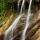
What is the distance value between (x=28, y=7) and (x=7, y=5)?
0.34 m

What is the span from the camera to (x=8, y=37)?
251 cm

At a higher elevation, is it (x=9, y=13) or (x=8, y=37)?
(x=9, y=13)

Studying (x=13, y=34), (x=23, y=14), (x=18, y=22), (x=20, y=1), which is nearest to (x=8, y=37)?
(x=13, y=34)

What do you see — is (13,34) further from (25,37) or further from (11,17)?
(11,17)

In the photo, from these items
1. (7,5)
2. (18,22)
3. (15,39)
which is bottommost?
(15,39)

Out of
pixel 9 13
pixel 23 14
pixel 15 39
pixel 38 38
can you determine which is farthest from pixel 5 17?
pixel 38 38

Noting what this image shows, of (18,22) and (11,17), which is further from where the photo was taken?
(11,17)

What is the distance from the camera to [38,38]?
232cm

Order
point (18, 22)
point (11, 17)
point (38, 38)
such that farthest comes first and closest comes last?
point (11, 17) → point (18, 22) → point (38, 38)

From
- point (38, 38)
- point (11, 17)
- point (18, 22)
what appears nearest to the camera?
point (38, 38)

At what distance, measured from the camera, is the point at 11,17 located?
2.71 meters

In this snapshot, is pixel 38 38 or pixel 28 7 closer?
pixel 38 38

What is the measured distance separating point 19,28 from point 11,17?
0.32 m

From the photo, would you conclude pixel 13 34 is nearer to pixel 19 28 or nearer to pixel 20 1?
pixel 19 28
